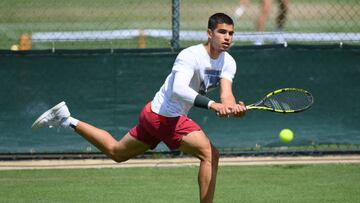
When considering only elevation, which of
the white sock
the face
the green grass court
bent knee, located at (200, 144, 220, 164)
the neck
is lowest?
the green grass court

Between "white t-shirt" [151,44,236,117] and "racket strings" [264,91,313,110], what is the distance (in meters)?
0.42

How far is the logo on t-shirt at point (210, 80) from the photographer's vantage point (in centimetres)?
659

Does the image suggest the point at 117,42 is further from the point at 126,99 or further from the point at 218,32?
the point at 218,32

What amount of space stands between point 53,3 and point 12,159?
278cm

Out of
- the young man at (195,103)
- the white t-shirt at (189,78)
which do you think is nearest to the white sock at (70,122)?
the young man at (195,103)

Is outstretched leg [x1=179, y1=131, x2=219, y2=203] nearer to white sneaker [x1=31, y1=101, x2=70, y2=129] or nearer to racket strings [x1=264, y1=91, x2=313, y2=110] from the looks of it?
racket strings [x1=264, y1=91, x2=313, y2=110]

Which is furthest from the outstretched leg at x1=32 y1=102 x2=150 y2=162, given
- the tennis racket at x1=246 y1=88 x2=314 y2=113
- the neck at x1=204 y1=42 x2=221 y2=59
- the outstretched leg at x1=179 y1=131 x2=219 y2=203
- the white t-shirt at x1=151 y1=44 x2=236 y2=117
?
the tennis racket at x1=246 y1=88 x2=314 y2=113

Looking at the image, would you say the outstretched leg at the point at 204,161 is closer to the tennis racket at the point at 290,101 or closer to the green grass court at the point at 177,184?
the tennis racket at the point at 290,101

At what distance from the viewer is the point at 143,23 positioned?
18.3 meters

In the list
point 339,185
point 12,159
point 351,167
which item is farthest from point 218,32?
point 12,159

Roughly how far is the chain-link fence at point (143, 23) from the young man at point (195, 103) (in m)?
3.04

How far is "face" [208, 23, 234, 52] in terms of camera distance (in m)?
6.52

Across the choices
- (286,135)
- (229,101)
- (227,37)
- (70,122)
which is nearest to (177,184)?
(70,122)

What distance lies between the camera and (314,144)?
9.74m
